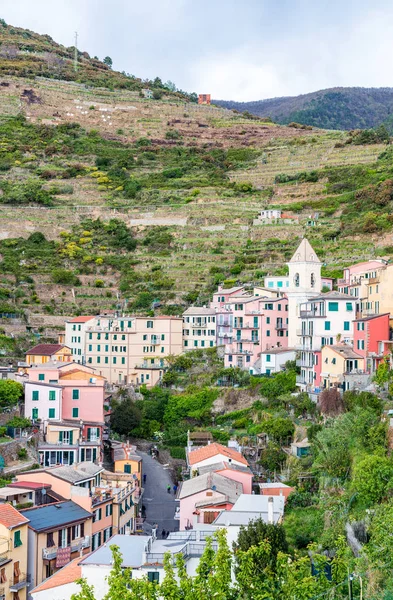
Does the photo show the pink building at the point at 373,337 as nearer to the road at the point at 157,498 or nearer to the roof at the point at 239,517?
the road at the point at 157,498

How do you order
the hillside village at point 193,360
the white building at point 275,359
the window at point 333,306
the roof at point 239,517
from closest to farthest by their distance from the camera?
the hillside village at point 193,360 → the roof at point 239,517 → the window at point 333,306 → the white building at point 275,359

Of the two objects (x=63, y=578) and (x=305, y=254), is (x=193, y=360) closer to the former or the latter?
(x=305, y=254)

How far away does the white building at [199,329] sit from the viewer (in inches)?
2739

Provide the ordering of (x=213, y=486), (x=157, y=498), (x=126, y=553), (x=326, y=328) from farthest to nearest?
1. (x=326, y=328)
2. (x=157, y=498)
3. (x=213, y=486)
4. (x=126, y=553)

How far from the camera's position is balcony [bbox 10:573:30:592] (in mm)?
32125

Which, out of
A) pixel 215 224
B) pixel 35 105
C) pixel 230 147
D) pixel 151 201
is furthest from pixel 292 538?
pixel 35 105

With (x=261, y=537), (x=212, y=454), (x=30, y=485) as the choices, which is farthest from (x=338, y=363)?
(x=261, y=537)

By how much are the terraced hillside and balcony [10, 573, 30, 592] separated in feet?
140

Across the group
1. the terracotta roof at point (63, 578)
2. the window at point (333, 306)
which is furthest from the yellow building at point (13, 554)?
the window at point (333, 306)

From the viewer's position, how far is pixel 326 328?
5600cm

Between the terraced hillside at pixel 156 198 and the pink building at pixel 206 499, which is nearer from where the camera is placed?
the pink building at pixel 206 499

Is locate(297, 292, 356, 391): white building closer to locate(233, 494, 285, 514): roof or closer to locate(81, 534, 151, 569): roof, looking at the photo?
locate(233, 494, 285, 514): roof

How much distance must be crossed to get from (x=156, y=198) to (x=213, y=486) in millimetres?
65492

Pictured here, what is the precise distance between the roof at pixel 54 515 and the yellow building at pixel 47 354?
1033 inches
